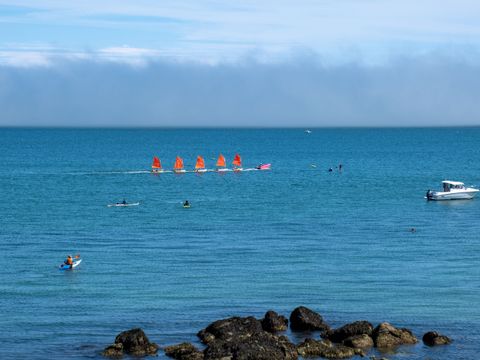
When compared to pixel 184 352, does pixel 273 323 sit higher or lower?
higher

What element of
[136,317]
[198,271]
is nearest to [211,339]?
[136,317]

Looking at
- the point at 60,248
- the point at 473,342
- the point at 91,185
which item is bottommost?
the point at 473,342

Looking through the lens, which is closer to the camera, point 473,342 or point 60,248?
point 473,342

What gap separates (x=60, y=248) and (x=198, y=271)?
20663 mm

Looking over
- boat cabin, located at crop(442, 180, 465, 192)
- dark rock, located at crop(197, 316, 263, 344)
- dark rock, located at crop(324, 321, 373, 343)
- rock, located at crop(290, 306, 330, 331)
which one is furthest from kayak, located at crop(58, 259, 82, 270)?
boat cabin, located at crop(442, 180, 465, 192)

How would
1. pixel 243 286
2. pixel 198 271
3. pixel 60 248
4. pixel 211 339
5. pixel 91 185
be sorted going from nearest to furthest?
pixel 211 339
pixel 243 286
pixel 198 271
pixel 60 248
pixel 91 185

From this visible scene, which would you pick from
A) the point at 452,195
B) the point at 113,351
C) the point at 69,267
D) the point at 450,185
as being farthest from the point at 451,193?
the point at 113,351

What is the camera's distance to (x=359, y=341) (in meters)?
61.9

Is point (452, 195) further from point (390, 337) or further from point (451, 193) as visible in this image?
point (390, 337)

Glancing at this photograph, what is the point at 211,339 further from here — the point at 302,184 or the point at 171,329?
the point at 302,184

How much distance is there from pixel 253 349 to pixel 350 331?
9.00 m

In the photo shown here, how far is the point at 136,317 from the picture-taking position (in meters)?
71.2

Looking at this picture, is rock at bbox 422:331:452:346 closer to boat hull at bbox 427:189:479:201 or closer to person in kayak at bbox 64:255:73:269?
person in kayak at bbox 64:255:73:269

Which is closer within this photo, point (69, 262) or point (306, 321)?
point (306, 321)
